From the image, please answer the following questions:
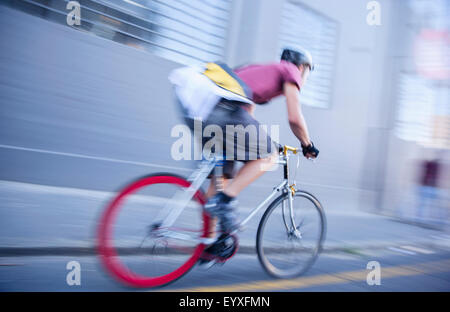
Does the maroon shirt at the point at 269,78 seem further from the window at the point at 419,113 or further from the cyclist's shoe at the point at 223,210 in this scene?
the window at the point at 419,113

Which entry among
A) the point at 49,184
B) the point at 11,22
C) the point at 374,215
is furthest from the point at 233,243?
the point at 374,215

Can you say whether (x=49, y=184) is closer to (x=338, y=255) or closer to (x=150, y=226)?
(x=150, y=226)

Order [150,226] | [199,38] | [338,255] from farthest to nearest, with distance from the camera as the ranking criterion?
[199,38]
[338,255]
[150,226]

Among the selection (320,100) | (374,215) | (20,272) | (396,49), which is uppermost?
(396,49)

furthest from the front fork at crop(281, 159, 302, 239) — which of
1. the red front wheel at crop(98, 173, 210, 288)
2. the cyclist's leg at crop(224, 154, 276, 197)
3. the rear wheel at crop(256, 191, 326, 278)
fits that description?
the red front wheel at crop(98, 173, 210, 288)

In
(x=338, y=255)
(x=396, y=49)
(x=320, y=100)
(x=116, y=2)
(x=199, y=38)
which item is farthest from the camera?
(x=396, y=49)

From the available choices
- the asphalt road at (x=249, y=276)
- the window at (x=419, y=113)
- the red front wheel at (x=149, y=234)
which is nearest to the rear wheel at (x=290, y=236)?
the asphalt road at (x=249, y=276)

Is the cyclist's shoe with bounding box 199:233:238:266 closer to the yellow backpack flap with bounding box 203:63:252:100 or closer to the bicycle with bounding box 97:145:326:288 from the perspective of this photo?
the bicycle with bounding box 97:145:326:288

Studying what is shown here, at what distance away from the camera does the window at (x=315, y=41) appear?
22.1 ft

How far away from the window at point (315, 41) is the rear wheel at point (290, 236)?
14.5 feet

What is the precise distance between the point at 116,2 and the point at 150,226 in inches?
159

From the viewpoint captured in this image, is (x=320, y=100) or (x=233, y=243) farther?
(x=320, y=100)

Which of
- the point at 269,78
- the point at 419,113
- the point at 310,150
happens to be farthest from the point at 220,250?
the point at 419,113

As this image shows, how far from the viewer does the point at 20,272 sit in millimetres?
2377
